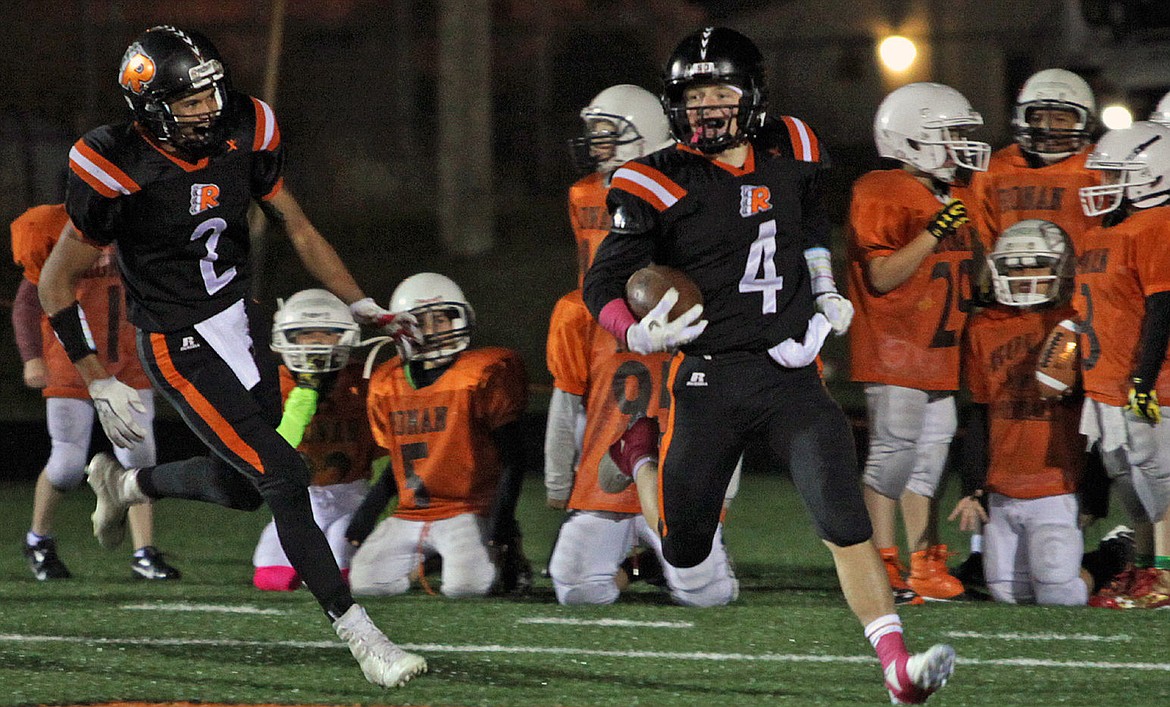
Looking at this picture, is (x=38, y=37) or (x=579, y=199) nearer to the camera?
(x=579, y=199)

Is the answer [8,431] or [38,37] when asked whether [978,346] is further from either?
[38,37]

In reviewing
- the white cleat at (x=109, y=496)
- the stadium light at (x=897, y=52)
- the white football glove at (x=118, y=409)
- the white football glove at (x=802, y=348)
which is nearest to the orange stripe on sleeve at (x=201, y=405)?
the white football glove at (x=118, y=409)

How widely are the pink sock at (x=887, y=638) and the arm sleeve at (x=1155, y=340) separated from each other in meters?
1.59

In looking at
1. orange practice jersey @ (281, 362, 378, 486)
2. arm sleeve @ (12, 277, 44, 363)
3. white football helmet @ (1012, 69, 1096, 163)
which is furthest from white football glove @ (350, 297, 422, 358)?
white football helmet @ (1012, 69, 1096, 163)

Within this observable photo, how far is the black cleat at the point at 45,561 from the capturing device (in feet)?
18.9

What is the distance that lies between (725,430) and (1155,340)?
1.62 meters

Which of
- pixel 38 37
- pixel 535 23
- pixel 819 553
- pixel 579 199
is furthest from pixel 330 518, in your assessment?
pixel 38 37

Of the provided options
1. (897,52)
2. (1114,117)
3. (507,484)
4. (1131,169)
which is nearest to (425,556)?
(507,484)

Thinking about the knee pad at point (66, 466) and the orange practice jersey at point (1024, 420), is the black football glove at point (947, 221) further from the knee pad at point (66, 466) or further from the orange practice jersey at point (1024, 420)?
the knee pad at point (66, 466)

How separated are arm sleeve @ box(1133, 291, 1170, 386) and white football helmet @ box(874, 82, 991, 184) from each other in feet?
2.46

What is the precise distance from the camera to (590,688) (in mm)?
4000

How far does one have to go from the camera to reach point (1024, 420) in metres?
5.29

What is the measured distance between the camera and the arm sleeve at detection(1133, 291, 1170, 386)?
487 centimetres

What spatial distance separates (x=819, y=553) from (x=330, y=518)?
1.75 meters
